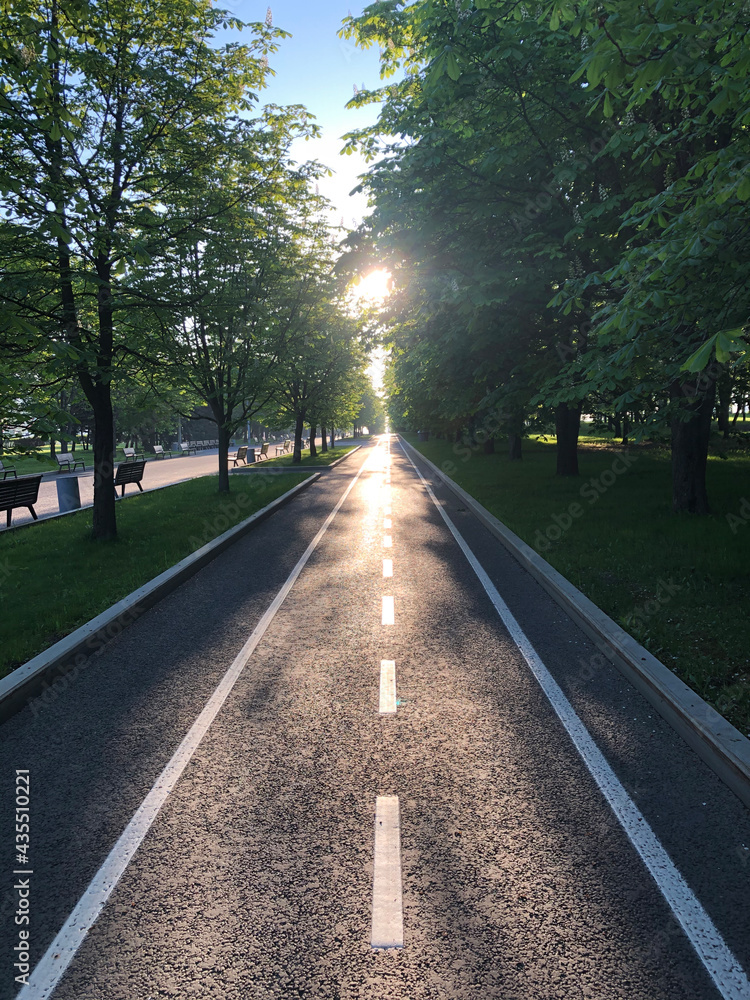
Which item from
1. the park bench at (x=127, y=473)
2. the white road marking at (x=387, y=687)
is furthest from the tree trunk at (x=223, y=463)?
the white road marking at (x=387, y=687)

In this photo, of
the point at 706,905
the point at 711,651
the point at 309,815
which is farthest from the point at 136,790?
the point at 711,651

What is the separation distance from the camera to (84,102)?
33.8 feet

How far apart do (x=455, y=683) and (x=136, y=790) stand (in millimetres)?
2801

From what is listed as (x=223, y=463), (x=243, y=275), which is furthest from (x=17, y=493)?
(x=243, y=275)

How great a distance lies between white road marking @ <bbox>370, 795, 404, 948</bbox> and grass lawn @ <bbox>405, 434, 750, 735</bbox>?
2.71 m

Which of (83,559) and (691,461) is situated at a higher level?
(691,461)

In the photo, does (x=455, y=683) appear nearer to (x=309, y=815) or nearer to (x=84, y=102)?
(x=309, y=815)

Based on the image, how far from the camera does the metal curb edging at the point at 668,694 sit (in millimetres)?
3771

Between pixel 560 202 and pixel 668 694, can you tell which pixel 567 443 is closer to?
pixel 560 202

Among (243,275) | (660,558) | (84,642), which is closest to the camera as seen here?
(84,642)

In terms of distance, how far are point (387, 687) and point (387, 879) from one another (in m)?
2.24

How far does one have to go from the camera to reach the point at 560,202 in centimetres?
1045

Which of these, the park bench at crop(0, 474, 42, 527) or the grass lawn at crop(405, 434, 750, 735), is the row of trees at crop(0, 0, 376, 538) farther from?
the grass lawn at crop(405, 434, 750, 735)

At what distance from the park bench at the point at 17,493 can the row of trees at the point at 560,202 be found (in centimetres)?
960
